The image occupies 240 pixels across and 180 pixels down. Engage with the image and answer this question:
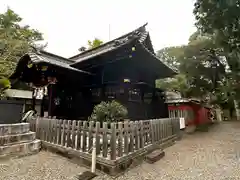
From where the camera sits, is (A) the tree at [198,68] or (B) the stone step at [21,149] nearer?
(B) the stone step at [21,149]

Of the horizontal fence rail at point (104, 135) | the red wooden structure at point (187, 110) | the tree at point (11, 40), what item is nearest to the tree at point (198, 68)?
the red wooden structure at point (187, 110)

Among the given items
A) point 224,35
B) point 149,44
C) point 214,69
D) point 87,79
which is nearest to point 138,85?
point 87,79

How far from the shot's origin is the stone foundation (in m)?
4.20

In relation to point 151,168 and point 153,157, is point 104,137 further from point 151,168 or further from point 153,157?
point 153,157

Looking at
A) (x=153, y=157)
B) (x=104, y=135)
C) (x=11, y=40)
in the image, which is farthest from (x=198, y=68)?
(x=11, y=40)

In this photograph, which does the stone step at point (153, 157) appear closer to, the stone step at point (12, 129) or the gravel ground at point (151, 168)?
the gravel ground at point (151, 168)

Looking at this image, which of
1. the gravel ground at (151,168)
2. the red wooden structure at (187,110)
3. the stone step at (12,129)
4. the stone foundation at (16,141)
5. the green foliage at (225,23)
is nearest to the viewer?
the gravel ground at (151,168)

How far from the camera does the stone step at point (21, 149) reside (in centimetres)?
412

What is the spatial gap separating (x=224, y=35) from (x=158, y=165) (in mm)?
9122

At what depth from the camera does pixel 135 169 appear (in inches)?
143

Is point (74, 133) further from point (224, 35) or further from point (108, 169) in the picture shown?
point (224, 35)

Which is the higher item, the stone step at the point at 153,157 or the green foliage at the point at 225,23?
the green foliage at the point at 225,23

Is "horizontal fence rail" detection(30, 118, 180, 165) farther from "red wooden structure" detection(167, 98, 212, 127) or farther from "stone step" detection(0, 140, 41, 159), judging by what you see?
"red wooden structure" detection(167, 98, 212, 127)

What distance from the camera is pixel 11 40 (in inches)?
539
